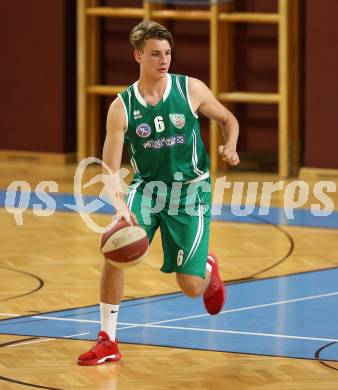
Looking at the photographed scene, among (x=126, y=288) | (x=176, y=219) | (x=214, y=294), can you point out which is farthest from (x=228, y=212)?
(x=176, y=219)

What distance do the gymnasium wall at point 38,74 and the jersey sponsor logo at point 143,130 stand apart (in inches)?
290

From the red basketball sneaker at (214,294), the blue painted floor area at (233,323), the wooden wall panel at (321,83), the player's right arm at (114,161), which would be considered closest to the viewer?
the player's right arm at (114,161)

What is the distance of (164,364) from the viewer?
579cm

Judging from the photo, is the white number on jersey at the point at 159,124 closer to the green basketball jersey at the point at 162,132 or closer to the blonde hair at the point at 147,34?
the green basketball jersey at the point at 162,132

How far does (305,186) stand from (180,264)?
18.2 ft

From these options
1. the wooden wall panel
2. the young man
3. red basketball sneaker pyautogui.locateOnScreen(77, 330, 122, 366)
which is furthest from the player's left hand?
the wooden wall panel

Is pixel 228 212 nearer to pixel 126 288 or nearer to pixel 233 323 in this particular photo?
pixel 126 288

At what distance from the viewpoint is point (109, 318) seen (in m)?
5.84

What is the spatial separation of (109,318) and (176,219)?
564 millimetres

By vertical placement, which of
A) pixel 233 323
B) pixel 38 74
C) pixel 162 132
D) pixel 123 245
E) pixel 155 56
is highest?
pixel 155 56

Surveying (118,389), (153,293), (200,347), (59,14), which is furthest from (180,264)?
(59,14)

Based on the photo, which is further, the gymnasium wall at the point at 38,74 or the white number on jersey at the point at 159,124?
the gymnasium wall at the point at 38,74

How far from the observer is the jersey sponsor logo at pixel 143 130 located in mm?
5809

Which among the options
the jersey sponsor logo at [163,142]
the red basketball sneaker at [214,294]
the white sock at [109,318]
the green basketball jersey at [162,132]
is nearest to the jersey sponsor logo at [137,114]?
the green basketball jersey at [162,132]
